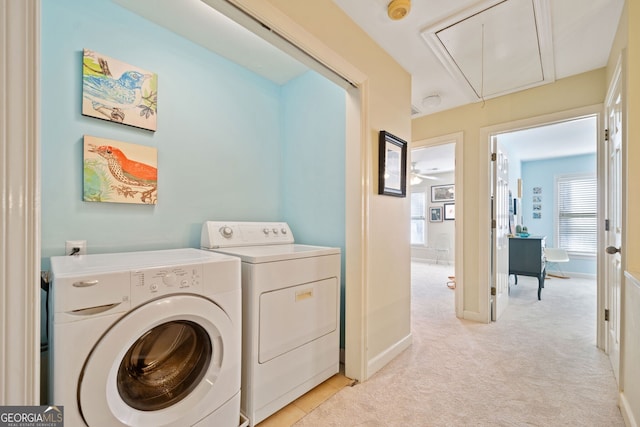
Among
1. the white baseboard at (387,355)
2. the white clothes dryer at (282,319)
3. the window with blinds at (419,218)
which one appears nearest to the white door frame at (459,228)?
the white baseboard at (387,355)

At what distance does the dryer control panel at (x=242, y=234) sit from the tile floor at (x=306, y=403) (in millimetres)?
1033

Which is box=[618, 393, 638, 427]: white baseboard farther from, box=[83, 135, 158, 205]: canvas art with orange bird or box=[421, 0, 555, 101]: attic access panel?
box=[83, 135, 158, 205]: canvas art with orange bird

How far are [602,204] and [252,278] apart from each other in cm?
280

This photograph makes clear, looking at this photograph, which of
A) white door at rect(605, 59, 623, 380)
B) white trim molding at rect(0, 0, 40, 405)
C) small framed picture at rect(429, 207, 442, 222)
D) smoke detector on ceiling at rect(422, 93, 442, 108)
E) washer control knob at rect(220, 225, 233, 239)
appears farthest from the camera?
small framed picture at rect(429, 207, 442, 222)

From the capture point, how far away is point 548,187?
19.1 feet

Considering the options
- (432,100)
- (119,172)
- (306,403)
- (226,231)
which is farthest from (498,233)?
(119,172)

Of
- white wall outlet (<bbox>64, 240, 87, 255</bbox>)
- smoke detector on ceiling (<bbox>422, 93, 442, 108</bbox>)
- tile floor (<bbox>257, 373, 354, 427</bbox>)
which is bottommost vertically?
tile floor (<bbox>257, 373, 354, 427</bbox>)

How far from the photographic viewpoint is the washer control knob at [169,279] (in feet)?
3.73

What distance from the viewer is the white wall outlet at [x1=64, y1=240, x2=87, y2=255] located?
4.95ft

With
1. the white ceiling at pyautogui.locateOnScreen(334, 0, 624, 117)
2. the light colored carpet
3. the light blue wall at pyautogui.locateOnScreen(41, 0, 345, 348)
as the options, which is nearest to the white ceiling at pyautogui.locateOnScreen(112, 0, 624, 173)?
the white ceiling at pyautogui.locateOnScreen(334, 0, 624, 117)

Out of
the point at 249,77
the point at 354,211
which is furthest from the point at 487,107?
the point at 249,77

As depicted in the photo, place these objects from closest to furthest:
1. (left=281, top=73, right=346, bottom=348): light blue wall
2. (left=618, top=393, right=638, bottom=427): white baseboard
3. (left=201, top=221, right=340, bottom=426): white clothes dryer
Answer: (left=618, top=393, right=638, bottom=427): white baseboard, (left=201, top=221, right=340, bottom=426): white clothes dryer, (left=281, top=73, right=346, bottom=348): light blue wall

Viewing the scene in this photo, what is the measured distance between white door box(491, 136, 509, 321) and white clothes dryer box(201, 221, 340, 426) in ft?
6.50

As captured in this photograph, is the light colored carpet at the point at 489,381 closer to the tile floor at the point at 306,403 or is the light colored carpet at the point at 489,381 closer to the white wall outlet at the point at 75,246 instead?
the tile floor at the point at 306,403
